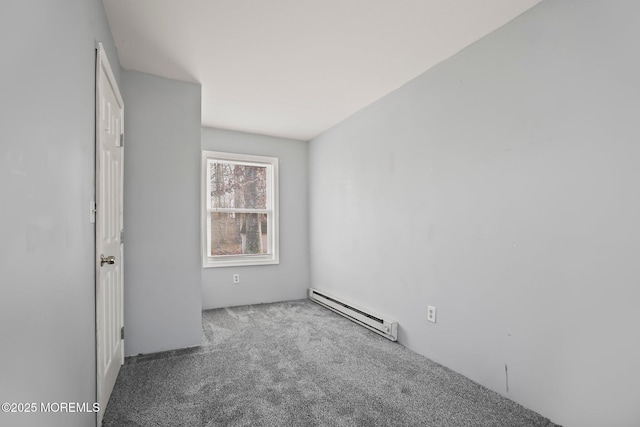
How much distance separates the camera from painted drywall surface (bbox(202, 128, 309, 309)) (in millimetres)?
4109

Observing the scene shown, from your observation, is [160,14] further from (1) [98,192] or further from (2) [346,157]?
(2) [346,157]

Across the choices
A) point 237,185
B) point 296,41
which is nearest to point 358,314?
point 237,185

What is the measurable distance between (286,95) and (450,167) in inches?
66.7

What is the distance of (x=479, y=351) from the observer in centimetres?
219

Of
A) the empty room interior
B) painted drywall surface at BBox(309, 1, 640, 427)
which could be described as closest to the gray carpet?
the empty room interior

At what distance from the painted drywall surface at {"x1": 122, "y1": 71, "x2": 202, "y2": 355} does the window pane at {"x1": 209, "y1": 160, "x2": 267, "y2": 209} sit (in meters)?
1.35

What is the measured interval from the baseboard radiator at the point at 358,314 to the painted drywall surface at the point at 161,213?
1.57 meters

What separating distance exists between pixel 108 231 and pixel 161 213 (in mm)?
740

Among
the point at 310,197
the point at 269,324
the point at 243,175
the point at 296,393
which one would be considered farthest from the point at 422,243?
the point at 243,175

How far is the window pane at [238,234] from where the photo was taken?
423 centimetres

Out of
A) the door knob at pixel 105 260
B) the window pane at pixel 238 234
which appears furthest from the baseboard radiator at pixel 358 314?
the door knob at pixel 105 260

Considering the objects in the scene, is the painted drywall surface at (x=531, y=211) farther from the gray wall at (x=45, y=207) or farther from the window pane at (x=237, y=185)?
the gray wall at (x=45, y=207)

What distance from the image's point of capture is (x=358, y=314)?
11.2ft

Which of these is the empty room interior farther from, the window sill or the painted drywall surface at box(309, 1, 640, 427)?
the window sill
